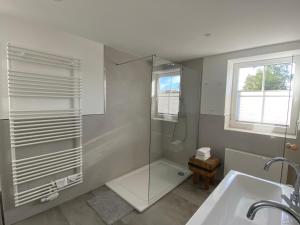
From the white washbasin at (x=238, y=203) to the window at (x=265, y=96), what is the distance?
116 cm

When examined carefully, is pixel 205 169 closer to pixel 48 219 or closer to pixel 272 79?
pixel 272 79

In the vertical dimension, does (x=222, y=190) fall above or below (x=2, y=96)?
below

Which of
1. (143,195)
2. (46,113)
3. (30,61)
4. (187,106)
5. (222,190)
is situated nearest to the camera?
(222,190)

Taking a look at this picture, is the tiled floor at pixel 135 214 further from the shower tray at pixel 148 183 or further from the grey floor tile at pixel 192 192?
the shower tray at pixel 148 183

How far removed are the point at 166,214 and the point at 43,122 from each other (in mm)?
1793

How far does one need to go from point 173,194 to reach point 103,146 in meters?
1.27

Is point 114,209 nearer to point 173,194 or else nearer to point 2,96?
point 173,194

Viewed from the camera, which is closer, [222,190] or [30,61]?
[222,190]

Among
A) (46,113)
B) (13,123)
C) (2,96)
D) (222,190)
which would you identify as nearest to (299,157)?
(222,190)

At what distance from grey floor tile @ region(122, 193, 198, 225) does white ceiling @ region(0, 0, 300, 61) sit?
6.98 feet

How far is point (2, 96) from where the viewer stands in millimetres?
1576

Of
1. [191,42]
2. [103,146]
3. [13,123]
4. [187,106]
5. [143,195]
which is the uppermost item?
[191,42]

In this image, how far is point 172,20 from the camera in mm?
1548

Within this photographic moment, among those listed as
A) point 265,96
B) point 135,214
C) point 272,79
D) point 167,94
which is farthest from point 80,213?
point 272,79
